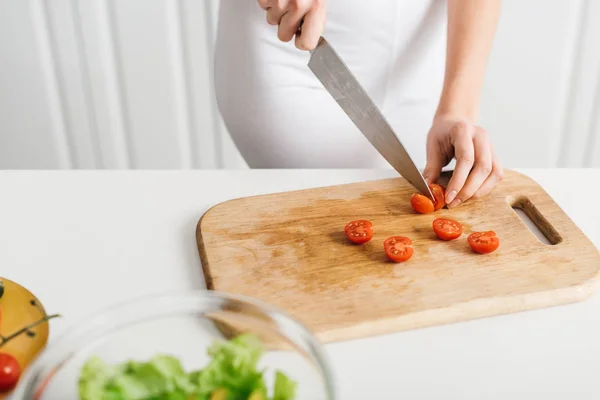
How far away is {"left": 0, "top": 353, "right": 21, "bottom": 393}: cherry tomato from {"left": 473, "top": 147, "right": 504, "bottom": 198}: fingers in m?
0.75

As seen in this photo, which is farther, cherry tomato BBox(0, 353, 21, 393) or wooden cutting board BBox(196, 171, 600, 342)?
wooden cutting board BBox(196, 171, 600, 342)

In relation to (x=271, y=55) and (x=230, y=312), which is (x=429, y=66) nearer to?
(x=271, y=55)

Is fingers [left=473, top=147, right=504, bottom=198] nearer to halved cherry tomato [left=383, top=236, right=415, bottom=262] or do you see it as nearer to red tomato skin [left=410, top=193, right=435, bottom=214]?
red tomato skin [left=410, top=193, right=435, bottom=214]

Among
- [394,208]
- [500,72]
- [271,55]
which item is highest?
[271,55]

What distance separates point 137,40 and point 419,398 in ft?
5.23

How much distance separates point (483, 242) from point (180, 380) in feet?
1.75

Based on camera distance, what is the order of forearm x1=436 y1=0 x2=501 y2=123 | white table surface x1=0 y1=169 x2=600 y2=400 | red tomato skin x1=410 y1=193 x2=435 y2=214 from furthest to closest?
forearm x1=436 y1=0 x2=501 y2=123 → red tomato skin x1=410 y1=193 x2=435 y2=214 → white table surface x1=0 y1=169 x2=600 y2=400

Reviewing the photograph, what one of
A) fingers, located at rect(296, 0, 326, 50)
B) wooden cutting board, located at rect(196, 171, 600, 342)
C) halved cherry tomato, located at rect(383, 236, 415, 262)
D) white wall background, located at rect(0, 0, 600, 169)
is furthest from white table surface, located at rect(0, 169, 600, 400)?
white wall background, located at rect(0, 0, 600, 169)

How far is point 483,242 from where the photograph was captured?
0.96m

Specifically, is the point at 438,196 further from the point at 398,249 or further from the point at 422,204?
the point at 398,249

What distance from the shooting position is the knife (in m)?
1.08

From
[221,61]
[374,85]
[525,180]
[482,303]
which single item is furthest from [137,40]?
[482,303]

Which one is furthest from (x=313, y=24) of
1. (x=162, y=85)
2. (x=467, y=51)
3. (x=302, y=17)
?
(x=162, y=85)

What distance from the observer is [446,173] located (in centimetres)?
121
